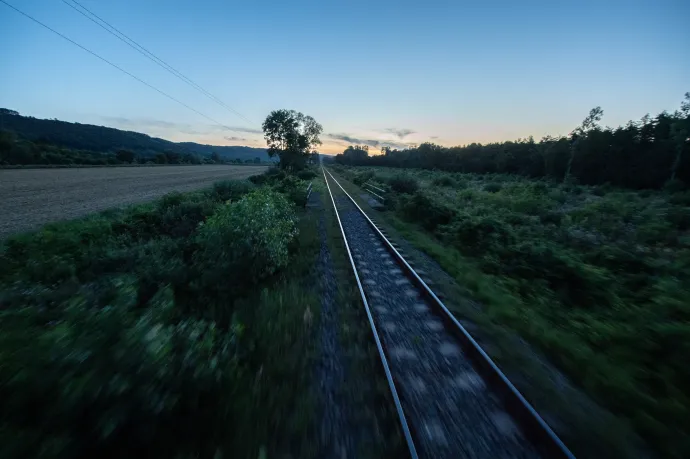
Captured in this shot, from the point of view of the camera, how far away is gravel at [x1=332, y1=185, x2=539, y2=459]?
10.3ft

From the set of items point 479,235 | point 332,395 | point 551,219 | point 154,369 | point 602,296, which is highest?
point 154,369

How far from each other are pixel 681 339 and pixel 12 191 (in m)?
33.2

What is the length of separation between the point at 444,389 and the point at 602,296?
5592mm

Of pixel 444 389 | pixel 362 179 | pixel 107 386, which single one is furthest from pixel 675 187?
pixel 107 386

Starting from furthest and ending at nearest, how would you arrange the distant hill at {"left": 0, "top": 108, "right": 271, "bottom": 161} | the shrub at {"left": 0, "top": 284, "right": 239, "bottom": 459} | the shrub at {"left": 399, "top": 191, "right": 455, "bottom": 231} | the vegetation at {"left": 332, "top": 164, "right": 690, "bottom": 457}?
1. the distant hill at {"left": 0, "top": 108, "right": 271, "bottom": 161}
2. the shrub at {"left": 399, "top": 191, "right": 455, "bottom": 231}
3. the vegetation at {"left": 332, "top": 164, "right": 690, "bottom": 457}
4. the shrub at {"left": 0, "top": 284, "right": 239, "bottom": 459}

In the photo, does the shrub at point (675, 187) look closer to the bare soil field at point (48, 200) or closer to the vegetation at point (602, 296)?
the vegetation at point (602, 296)

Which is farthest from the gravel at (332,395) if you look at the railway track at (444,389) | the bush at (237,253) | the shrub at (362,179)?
the shrub at (362,179)

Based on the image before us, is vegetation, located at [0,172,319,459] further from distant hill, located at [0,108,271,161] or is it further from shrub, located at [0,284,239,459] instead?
distant hill, located at [0,108,271,161]

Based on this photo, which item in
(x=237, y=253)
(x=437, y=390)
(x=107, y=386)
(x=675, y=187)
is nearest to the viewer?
(x=107, y=386)

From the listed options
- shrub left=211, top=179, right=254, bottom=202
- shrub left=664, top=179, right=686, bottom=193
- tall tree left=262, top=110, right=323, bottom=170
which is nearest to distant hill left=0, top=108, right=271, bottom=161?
tall tree left=262, top=110, right=323, bottom=170

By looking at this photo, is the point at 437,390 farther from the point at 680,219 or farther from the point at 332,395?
the point at 680,219

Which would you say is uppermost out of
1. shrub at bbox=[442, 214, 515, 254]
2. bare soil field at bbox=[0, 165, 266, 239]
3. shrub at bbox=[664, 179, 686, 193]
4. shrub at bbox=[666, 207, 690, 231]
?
shrub at bbox=[664, 179, 686, 193]

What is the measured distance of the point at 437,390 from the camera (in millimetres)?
3928

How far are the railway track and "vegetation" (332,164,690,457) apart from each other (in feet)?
4.87
